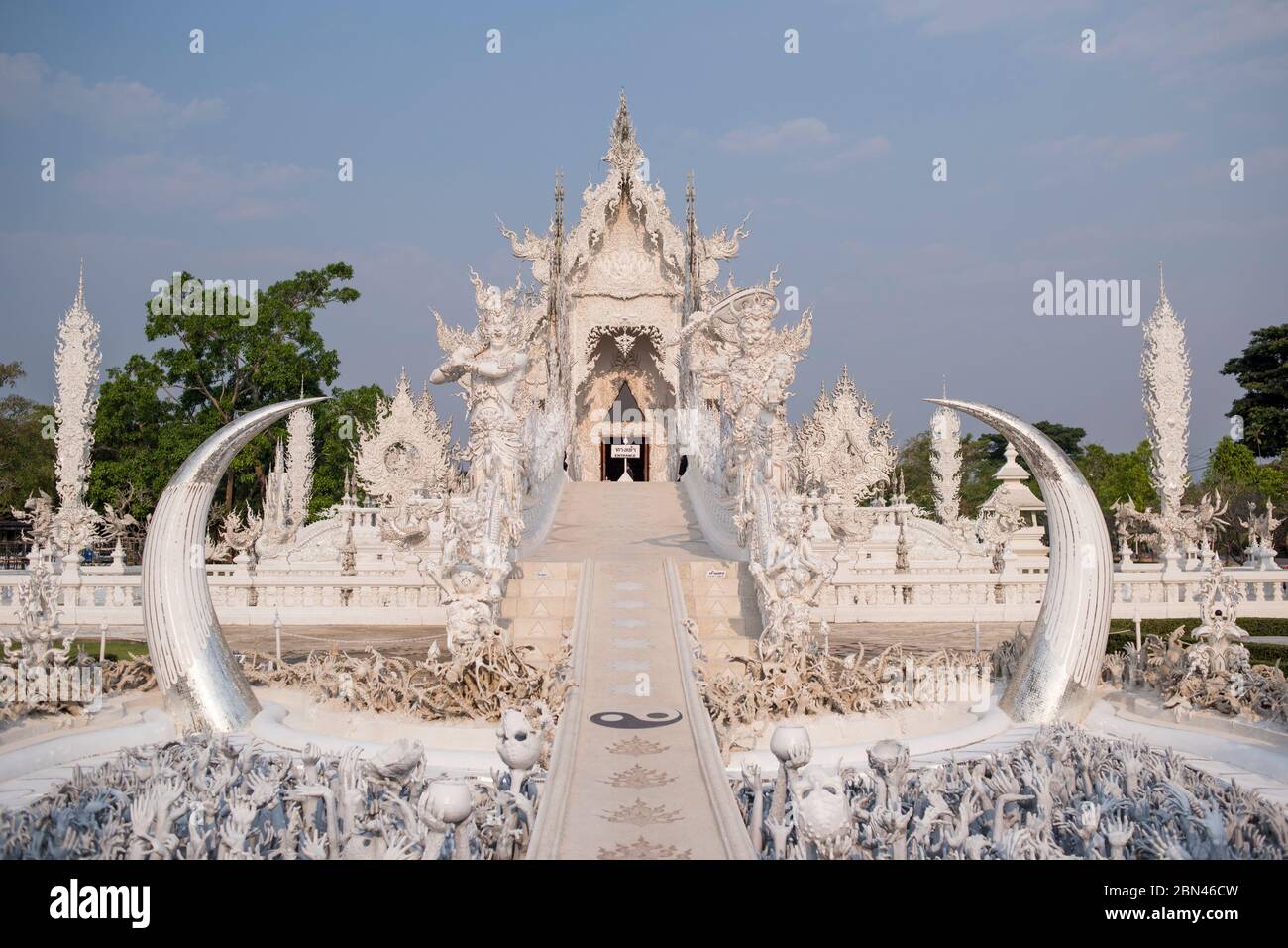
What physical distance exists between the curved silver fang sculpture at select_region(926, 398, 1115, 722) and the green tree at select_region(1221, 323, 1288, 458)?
2580cm

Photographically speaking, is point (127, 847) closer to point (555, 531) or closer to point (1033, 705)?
point (1033, 705)

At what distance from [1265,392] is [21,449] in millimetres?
36345

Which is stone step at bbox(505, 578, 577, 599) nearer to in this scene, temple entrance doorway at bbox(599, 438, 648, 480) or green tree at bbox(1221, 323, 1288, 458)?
temple entrance doorway at bbox(599, 438, 648, 480)

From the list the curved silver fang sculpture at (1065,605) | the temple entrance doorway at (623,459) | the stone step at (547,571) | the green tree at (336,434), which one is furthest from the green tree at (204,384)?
the curved silver fang sculpture at (1065,605)

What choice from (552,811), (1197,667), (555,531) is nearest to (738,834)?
(552,811)

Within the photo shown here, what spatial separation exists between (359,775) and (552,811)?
988 mm

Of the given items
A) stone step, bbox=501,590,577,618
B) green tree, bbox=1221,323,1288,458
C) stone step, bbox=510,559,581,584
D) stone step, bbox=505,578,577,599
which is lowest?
stone step, bbox=501,590,577,618

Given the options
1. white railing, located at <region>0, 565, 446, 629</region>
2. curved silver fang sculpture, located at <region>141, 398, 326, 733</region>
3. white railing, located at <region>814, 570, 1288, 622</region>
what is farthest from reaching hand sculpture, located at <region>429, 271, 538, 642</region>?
white railing, located at <region>814, 570, 1288, 622</region>

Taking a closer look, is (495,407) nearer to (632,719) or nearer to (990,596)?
(632,719)

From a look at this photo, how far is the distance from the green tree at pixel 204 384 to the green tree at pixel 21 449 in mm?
1642

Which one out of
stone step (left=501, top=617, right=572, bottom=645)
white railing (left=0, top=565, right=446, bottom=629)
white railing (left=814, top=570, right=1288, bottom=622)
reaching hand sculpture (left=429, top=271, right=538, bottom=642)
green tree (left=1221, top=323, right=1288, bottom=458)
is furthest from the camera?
green tree (left=1221, top=323, right=1288, bottom=458)

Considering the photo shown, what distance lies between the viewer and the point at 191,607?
7.23 meters

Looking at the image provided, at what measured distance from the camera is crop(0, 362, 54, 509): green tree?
87.5ft

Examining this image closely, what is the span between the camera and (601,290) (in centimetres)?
2227
